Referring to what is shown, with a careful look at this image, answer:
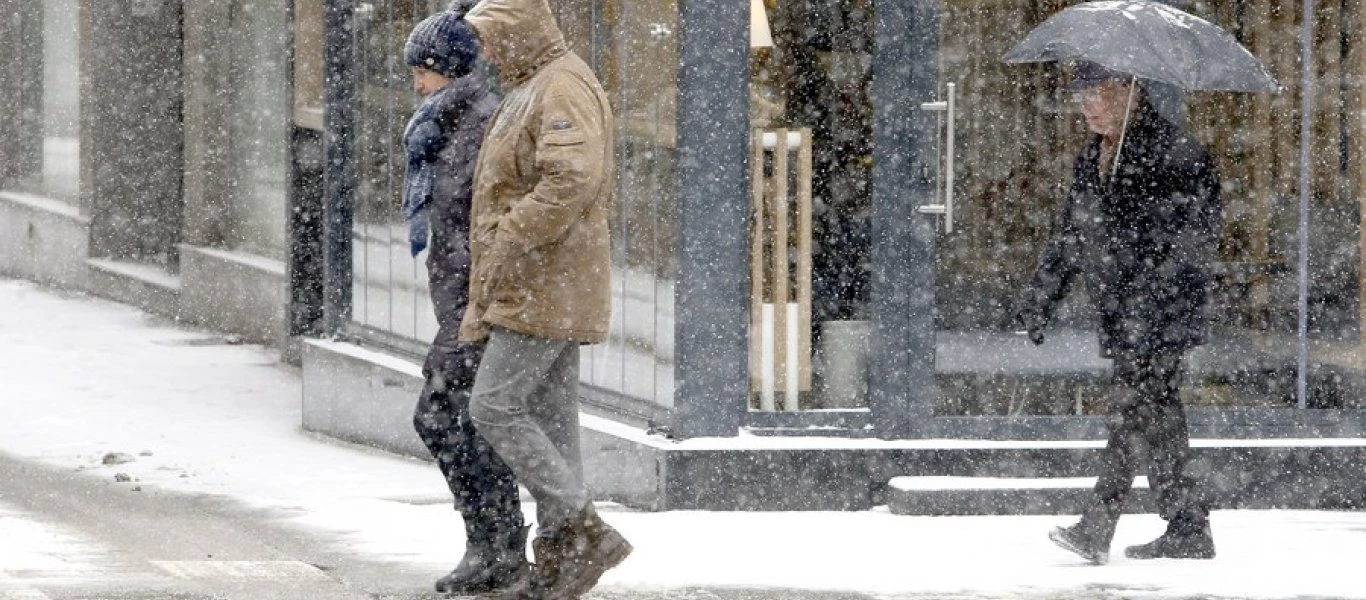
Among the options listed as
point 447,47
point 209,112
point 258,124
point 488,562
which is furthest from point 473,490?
point 209,112

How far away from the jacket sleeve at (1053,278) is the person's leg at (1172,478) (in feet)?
1.23

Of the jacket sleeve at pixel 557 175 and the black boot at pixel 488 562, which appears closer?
the jacket sleeve at pixel 557 175

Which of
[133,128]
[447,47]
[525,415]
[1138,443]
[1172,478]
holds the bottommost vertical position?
[1172,478]

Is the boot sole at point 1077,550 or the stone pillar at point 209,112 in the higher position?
the stone pillar at point 209,112

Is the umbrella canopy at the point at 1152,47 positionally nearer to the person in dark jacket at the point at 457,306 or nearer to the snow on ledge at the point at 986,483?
the snow on ledge at the point at 986,483

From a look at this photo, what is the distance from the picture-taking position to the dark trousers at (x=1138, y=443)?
315 inches

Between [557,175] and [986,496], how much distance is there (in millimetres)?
2855

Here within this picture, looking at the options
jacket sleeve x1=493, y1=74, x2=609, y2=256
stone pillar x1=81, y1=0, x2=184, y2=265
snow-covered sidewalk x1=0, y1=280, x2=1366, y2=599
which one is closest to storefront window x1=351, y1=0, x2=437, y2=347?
Result: snow-covered sidewalk x1=0, y1=280, x2=1366, y2=599

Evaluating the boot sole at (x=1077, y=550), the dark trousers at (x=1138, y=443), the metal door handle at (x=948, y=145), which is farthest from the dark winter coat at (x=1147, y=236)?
the metal door handle at (x=948, y=145)

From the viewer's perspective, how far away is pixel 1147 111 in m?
7.96

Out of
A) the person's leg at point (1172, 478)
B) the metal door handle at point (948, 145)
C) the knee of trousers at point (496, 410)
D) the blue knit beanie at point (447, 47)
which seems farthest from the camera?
the metal door handle at point (948, 145)

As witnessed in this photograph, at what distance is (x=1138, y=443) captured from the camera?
805cm

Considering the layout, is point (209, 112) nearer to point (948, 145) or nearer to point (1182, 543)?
point (948, 145)

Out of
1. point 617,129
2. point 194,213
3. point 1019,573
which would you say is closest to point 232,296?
point 194,213
